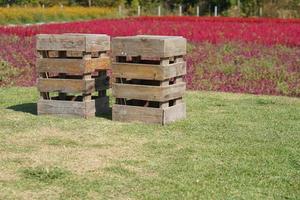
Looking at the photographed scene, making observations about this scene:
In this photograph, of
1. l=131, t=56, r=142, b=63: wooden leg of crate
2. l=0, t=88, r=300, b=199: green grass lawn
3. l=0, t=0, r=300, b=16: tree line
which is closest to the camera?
l=0, t=88, r=300, b=199: green grass lawn

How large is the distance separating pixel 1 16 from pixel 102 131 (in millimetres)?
32651

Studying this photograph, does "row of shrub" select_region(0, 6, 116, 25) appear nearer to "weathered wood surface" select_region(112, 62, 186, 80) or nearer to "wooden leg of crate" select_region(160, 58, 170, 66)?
"weathered wood surface" select_region(112, 62, 186, 80)

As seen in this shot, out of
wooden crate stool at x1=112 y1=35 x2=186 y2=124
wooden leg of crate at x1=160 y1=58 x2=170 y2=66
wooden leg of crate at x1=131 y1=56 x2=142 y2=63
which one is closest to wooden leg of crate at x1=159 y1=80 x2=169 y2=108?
wooden crate stool at x1=112 y1=35 x2=186 y2=124

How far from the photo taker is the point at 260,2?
47.8 meters

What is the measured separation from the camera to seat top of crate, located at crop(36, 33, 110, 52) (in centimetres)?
820

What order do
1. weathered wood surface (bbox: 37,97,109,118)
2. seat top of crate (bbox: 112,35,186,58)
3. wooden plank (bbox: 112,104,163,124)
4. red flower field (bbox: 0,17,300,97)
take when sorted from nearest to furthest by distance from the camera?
seat top of crate (bbox: 112,35,186,58)
wooden plank (bbox: 112,104,163,124)
weathered wood surface (bbox: 37,97,109,118)
red flower field (bbox: 0,17,300,97)

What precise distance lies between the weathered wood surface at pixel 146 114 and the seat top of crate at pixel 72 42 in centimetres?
95

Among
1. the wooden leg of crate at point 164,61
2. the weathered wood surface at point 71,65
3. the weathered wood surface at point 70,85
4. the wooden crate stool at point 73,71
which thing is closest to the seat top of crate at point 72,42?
the wooden crate stool at point 73,71

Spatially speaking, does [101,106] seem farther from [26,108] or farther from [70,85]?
[26,108]

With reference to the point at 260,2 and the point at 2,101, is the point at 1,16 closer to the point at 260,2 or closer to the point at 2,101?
the point at 260,2

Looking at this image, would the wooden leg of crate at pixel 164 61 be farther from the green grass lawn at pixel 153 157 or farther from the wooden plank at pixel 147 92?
the green grass lawn at pixel 153 157

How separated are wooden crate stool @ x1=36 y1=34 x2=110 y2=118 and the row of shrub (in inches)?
1211

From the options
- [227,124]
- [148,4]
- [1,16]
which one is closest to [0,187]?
[227,124]

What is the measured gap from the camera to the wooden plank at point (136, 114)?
792cm
